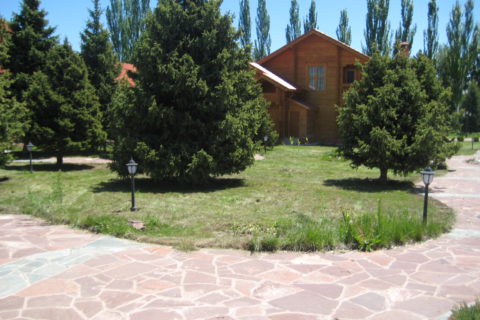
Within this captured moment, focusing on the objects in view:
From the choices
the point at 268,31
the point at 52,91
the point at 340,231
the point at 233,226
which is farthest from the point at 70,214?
the point at 268,31

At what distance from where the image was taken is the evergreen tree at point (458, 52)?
41.5m

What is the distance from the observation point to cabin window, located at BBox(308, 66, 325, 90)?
103 ft

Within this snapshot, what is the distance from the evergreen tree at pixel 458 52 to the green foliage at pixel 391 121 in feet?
103

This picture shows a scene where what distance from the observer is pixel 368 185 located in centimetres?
1346

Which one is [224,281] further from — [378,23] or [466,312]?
[378,23]

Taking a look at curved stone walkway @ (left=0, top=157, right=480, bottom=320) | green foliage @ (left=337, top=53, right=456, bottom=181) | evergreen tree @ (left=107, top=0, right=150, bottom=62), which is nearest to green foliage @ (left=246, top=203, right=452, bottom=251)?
curved stone walkway @ (left=0, top=157, right=480, bottom=320)

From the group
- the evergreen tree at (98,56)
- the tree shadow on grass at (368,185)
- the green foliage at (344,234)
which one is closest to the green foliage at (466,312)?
the green foliage at (344,234)

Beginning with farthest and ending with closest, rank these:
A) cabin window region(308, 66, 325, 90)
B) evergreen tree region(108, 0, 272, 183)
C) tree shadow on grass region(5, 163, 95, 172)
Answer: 1. cabin window region(308, 66, 325, 90)
2. tree shadow on grass region(5, 163, 95, 172)
3. evergreen tree region(108, 0, 272, 183)

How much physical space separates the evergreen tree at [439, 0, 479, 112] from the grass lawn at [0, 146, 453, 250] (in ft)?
101

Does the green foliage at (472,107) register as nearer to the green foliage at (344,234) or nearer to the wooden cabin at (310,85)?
the wooden cabin at (310,85)

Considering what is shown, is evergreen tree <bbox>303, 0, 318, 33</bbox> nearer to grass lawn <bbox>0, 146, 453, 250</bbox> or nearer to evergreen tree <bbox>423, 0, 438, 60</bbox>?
evergreen tree <bbox>423, 0, 438, 60</bbox>

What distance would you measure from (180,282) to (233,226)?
261cm

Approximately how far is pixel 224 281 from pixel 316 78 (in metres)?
28.2

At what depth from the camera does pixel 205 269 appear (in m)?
5.68
